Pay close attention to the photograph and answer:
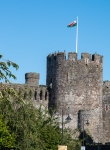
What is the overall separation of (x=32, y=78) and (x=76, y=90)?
25.8 ft

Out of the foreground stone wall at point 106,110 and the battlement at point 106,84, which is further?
the battlement at point 106,84

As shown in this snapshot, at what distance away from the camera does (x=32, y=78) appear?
5647 centimetres

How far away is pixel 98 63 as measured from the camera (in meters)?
51.6

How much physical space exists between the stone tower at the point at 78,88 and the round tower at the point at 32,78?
4.96 m

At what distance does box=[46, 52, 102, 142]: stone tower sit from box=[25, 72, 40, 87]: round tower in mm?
4955

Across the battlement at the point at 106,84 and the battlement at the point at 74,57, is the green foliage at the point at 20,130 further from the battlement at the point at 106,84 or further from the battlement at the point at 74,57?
the battlement at the point at 106,84

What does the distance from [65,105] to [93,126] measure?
3214 mm

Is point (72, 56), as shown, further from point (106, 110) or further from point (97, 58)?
point (106, 110)

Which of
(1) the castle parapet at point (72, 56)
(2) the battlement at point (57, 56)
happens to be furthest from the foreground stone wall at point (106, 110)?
(2) the battlement at point (57, 56)

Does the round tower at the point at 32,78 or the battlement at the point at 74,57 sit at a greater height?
the battlement at the point at 74,57

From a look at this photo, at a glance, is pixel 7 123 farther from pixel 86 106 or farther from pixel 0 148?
pixel 86 106

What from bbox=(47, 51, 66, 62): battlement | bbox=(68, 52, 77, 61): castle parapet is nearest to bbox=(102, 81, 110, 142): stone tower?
bbox=(68, 52, 77, 61): castle parapet

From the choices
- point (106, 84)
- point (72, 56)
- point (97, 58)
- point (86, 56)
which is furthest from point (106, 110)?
point (72, 56)

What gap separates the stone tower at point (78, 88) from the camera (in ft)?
164
